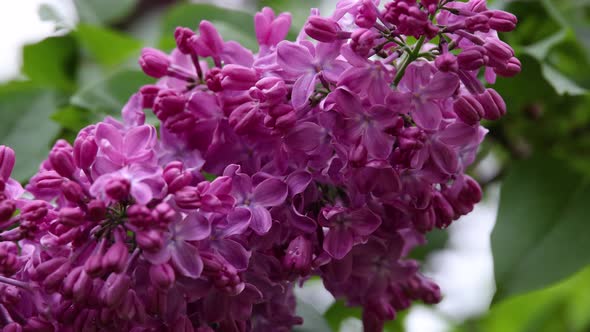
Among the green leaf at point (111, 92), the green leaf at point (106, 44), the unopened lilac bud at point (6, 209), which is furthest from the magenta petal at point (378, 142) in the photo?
the green leaf at point (106, 44)

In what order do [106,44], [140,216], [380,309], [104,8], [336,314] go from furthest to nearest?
[104,8] < [106,44] < [336,314] < [380,309] < [140,216]

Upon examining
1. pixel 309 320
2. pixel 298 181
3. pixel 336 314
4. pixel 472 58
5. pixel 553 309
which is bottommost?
pixel 553 309

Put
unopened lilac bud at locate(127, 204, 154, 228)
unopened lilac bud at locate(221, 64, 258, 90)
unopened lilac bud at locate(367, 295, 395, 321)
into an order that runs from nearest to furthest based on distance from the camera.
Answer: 1. unopened lilac bud at locate(127, 204, 154, 228)
2. unopened lilac bud at locate(221, 64, 258, 90)
3. unopened lilac bud at locate(367, 295, 395, 321)

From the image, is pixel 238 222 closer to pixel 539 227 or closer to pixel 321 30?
pixel 321 30

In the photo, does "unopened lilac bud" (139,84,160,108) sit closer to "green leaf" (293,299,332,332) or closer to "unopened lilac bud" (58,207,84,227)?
"unopened lilac bud" (58,207,84,227)

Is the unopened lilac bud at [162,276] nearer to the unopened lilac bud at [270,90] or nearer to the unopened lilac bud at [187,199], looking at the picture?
the unopened lilac bud at [187,199]

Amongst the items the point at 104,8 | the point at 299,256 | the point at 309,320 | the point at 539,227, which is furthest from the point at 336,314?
the point at 104,8

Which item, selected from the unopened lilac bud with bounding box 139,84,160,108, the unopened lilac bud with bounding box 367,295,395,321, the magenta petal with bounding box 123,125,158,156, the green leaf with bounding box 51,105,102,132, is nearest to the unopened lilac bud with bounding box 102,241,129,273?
the magenta petal with bounding box 123,125,158,156
